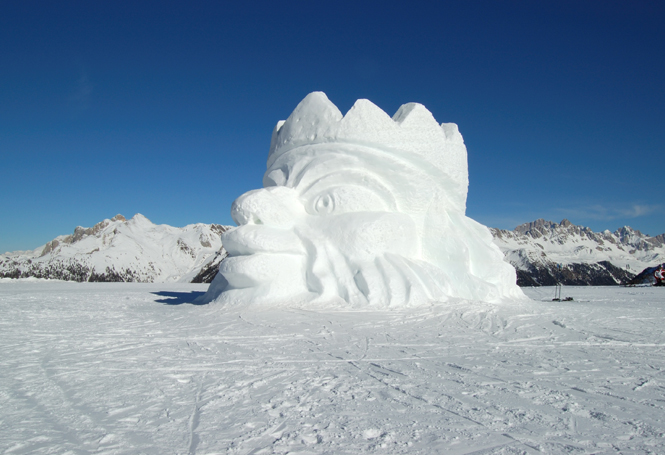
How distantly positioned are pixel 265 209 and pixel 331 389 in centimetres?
621

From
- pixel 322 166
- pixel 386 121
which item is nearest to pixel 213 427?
pixel 322 166

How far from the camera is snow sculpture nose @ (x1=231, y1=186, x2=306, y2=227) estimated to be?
30.0 ft

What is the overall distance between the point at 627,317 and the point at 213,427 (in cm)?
830

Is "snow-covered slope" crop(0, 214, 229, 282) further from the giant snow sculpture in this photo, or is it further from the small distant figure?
the small distant figure

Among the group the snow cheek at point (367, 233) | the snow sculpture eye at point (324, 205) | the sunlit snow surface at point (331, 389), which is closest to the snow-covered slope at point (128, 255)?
the snow sculpture eye at point (324, 205)

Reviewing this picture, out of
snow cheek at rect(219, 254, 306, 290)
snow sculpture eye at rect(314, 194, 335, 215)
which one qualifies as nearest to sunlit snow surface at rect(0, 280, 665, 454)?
snow cheek at rect(219, 254, 306, 290)

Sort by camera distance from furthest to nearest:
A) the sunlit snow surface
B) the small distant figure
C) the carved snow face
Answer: the small distant figure, the carved snow face, the sunlit snow surface

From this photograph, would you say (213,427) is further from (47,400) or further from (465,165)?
(465,165)

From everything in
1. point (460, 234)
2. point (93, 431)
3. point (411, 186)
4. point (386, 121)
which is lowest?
point (93, 431)

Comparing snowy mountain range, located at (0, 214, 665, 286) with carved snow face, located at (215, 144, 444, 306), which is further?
snowy mountain range, located at (0, 214, 665, 286)

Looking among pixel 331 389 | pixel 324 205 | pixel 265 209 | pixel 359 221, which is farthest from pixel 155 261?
pixel 331 389

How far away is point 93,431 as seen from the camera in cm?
255

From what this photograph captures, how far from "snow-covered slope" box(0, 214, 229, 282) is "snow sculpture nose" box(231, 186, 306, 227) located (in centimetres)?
8724

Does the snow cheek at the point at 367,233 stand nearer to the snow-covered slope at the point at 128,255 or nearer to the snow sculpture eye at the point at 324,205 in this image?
the snow sculpture eye at the point at 324,205
